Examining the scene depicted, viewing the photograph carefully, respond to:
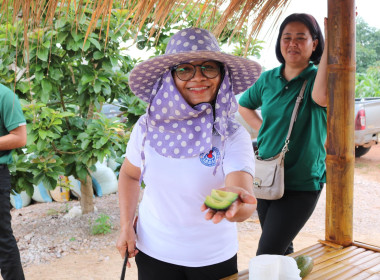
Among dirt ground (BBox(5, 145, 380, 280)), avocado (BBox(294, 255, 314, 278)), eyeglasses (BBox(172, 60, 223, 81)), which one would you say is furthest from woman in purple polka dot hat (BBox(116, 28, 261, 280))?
dirt ground (BBox(5, 145, 380, 280))

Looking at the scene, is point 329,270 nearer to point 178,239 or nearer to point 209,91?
point 178,239

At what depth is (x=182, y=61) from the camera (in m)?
1.61

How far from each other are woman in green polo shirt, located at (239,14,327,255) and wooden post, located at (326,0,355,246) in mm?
167

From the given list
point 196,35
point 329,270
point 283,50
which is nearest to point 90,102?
point 283,50

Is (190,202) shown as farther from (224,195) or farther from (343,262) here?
(343,262)

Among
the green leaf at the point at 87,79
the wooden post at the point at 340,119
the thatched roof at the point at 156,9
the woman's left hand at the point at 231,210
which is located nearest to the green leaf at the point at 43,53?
the green leaf at the point at 87,79

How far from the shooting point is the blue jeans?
2.64m

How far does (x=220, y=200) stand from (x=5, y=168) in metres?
2.04

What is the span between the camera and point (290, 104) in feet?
7.30

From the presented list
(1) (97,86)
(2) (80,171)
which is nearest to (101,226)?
(2) (80,171)

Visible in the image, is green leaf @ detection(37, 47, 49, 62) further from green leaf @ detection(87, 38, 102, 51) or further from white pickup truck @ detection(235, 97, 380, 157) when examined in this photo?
white pickup truck @ detection(235, 97, 380, 157)

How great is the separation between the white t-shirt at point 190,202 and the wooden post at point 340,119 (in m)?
0.53

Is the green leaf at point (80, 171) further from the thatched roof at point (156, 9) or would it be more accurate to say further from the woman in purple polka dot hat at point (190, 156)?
the woman in purple polka dot hat at point (190, 156)

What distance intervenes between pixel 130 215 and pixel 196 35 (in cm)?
88
